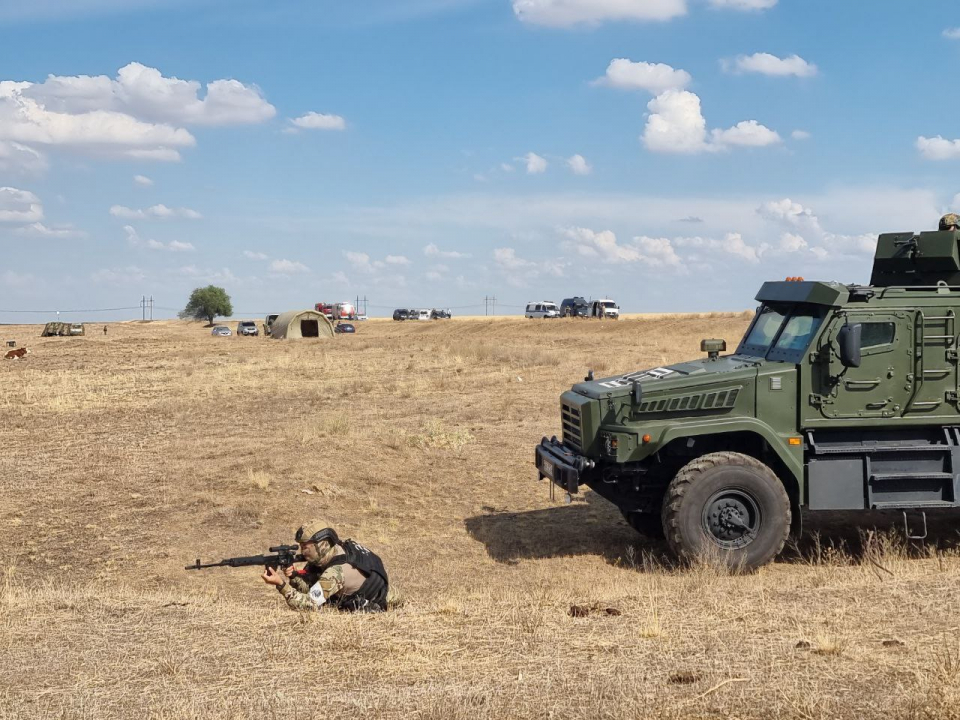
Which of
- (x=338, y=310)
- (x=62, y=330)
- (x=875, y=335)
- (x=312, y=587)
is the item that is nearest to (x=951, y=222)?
(x=875, y=335)

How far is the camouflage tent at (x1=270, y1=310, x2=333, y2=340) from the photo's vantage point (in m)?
64.8

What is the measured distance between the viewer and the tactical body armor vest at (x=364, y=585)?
8.48m

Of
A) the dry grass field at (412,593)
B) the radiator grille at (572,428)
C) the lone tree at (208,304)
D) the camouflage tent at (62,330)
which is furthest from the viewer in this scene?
the lone tree at (208,304)

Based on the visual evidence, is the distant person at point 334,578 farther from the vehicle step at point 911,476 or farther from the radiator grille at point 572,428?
the vehicle step at point 911,476

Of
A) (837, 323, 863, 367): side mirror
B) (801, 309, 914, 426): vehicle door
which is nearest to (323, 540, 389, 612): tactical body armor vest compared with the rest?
(801, 309, 914, 426): vehicle door

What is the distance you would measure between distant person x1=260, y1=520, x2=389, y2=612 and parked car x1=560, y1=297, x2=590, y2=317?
2482 inches

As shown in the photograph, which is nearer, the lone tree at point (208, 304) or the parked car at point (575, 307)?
the parked car at point (575, 307)

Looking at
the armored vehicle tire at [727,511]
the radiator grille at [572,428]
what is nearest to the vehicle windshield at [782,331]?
the armored vehicle tire at [727,511]

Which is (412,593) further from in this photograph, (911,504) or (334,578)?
(911,504)

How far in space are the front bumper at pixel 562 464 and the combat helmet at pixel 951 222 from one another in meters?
5.55

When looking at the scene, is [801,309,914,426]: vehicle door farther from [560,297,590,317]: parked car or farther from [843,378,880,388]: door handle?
[560,297,590,317]: parked car

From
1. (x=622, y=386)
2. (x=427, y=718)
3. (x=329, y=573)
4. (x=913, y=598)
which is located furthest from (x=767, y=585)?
(x=427, y=718)

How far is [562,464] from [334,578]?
3.27 metres

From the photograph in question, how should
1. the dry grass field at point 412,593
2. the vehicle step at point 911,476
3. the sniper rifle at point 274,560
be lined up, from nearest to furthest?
the dry grass field at point 412,593 < the sniper rifle at point 274,560 < the vehicle step at point 911,476
